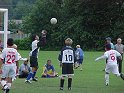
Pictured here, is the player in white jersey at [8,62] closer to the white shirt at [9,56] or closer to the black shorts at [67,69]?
the white shirt at [9,56]

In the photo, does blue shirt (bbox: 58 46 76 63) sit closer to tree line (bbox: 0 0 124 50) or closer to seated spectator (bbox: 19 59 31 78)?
seated spectator (bbox: 19 59 31 78)

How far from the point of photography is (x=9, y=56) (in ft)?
52.8

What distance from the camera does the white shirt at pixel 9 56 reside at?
16078 millimetres

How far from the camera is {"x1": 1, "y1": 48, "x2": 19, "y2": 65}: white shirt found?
1608 cm

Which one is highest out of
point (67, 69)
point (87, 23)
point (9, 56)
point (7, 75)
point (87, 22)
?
point (87, 22)

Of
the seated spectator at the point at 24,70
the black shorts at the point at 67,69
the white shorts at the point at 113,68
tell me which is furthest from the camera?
the seated spectator at the point at 24,70

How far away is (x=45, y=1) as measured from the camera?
67312 millimetres

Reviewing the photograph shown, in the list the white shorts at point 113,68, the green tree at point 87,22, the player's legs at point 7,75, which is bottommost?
the player's legs at point 7,75

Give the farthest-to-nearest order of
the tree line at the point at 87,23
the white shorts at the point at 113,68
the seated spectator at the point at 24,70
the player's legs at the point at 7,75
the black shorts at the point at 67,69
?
the tree line at the point at 87,23 → the seated spectator at the point at 24,70 → the white shorts at the point at 113,68 → the black shorts at the point at 67,69 → the player's legs at the point at 7,75

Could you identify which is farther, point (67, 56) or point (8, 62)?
point (67, 56)

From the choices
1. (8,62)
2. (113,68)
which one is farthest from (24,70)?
(8,62)

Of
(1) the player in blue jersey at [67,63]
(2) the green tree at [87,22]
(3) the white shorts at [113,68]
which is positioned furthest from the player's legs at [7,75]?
(2) the green tree at [87,22]

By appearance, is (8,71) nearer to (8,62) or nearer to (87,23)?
(8,62)

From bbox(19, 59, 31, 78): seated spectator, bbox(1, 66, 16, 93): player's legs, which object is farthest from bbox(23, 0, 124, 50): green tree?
bbox(1, 66, 16, 93): player's legs
